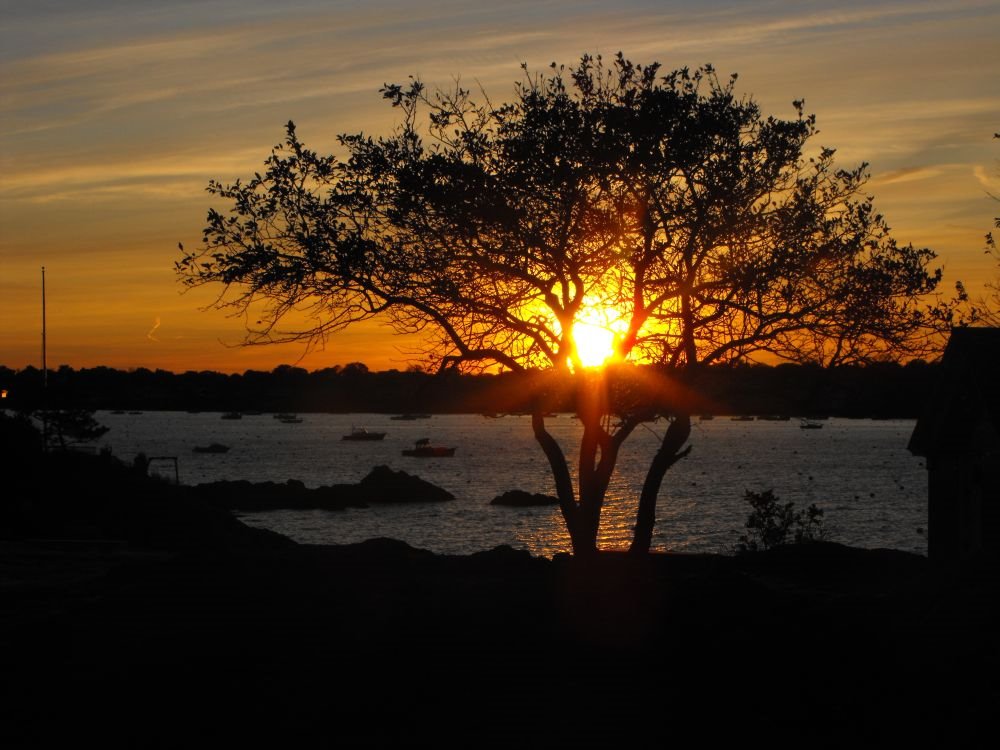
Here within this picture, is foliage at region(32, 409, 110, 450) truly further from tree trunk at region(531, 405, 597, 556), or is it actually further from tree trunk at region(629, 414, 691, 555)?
tree trunk at region(629, 414, 691, 555)

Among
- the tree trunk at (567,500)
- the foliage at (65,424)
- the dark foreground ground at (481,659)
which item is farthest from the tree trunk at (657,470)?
the foliage at (65,424)

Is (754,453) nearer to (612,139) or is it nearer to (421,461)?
(421,461)

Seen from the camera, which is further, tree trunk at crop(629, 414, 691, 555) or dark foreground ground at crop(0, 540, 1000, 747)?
tree trunk at crop(629, 414, 691, 555)

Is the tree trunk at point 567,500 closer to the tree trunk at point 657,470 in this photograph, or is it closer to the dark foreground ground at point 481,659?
the tree trunk at point 657,470

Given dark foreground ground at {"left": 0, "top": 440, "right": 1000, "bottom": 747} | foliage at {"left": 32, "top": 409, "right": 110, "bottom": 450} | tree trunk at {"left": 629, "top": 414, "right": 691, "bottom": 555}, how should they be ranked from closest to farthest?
1. dark foreground ground at {"left": 0, "top": 440, "right": 1000, "bottom": 747}
2. tree trunk at {"left": 629, "top": 414, "right": 691, "bottom": 555}
3. foliage at {"left": 32, "top": 409, "right": 110, "bottom": 450}

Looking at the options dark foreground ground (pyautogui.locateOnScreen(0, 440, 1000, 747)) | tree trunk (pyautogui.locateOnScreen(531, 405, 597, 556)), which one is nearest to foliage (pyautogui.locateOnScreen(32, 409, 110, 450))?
tree trunk (pyautogui.locateOnScreen(531, 405, 597, 556))

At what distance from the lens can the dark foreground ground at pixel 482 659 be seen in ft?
37.2

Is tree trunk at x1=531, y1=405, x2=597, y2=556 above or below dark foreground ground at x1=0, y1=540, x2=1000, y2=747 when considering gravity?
above

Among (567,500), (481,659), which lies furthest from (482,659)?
(567,500)

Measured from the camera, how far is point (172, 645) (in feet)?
43.1

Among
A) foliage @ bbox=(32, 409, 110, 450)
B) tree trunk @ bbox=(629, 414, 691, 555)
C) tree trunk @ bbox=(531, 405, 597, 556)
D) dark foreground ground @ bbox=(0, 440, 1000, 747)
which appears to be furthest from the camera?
foliage @ bbox=(32, 409, 110, 450)

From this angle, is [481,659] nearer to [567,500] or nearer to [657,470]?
[567,500]

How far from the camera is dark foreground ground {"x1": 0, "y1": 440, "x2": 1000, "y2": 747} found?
1134 centimetres

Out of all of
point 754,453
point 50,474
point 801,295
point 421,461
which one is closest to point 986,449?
point 801,295
